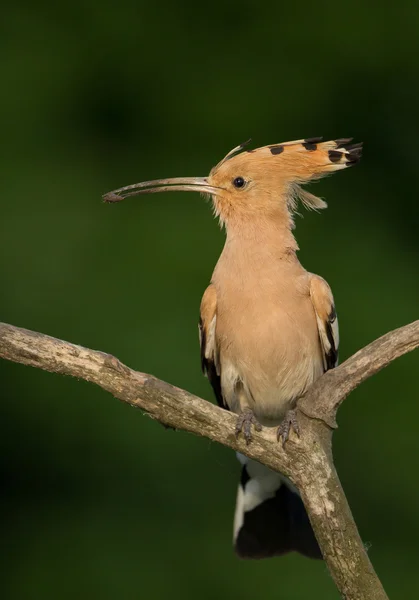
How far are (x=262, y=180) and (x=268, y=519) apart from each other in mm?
1050

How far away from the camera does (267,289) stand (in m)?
2.98

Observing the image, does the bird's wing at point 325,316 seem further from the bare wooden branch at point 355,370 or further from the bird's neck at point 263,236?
the bare wooden branch at point 355,370

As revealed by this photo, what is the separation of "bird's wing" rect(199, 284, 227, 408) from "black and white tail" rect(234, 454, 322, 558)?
1.02ft

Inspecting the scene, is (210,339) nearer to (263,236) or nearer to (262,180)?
(263,236)

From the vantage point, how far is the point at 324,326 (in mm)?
3123

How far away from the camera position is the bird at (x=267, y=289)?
2994mm

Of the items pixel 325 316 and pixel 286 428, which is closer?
pixel 286 428

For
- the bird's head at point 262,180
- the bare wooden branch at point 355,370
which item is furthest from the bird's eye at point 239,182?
the bare wooden branch at point 355,370

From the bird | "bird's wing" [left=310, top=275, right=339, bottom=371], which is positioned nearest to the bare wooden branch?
the bird

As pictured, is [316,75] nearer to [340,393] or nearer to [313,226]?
[313,226]

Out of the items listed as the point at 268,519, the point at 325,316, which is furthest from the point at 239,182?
the point at 268,519

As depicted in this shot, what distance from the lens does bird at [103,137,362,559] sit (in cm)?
299

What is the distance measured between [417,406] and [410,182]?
1.19 meters

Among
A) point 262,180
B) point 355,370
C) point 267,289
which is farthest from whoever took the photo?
point 262,180
